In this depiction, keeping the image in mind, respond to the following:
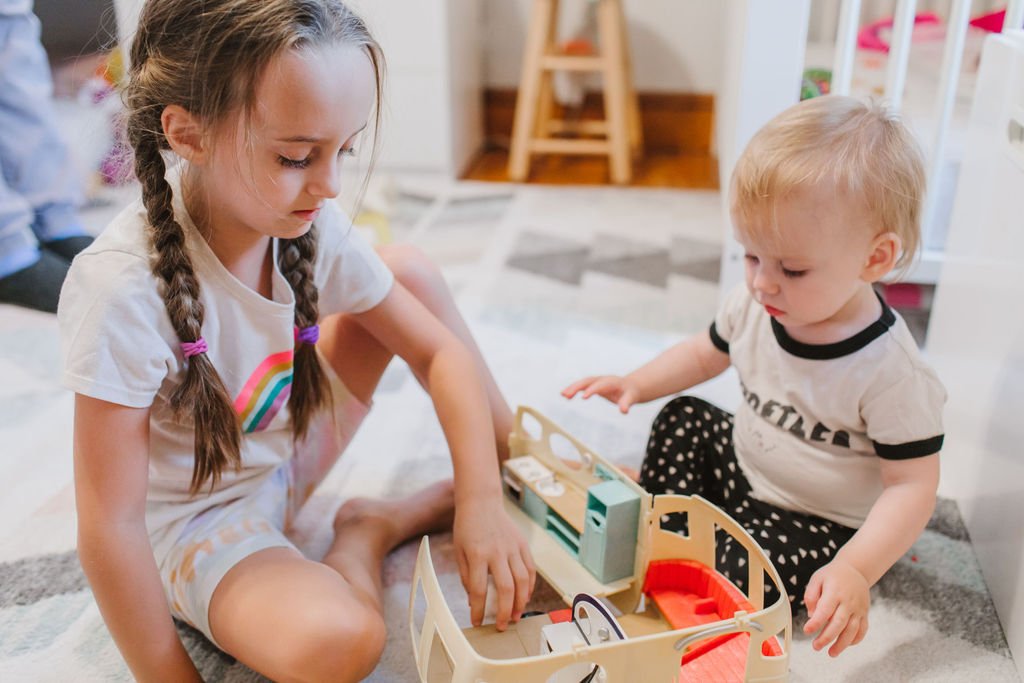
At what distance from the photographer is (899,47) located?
1.17m

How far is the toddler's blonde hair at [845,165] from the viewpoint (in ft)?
2.47

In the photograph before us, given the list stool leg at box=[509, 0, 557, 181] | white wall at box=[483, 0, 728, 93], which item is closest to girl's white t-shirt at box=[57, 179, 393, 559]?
stool leg at box=[509, 0, 557, 181]

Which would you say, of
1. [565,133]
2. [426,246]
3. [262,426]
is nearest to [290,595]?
[262,426]

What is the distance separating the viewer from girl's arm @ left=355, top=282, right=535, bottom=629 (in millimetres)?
741

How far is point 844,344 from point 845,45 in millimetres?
544

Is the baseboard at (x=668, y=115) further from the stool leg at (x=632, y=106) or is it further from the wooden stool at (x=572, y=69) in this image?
the wooden stool at (x=572, y=69)

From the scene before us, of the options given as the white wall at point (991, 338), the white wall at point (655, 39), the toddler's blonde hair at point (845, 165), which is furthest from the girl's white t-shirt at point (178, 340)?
the white wall at point (655, 39)

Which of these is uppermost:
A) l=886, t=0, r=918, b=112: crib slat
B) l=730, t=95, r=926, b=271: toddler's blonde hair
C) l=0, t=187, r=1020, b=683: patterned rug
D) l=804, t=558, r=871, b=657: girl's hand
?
l=886, t=0, r=918, b=112: crib slat

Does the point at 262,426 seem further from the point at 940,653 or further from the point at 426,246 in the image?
the point at 426,246

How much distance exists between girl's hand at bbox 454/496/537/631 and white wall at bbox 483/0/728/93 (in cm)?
202

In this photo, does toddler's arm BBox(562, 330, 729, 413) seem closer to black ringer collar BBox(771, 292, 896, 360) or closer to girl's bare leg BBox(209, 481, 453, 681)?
black ringer collar BBox(771, 292, 896, 360)

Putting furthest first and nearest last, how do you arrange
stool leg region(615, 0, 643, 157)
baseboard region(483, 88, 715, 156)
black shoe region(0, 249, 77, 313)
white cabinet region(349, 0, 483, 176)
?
baseboard region(483, 88, 715, 156) < stool leg region(615, 0, 643, 157) < white cabinet region(349, 0, 483, 176) < black shoe region(0, 249, 77, 313)

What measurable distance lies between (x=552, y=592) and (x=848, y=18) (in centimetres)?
82

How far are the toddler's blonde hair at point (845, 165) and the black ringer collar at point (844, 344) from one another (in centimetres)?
6
